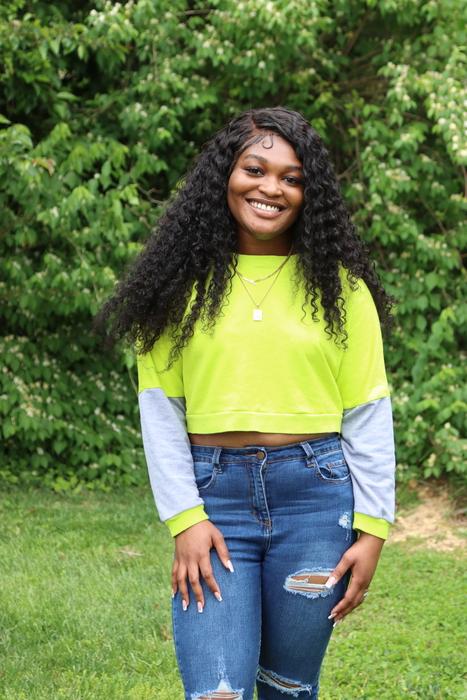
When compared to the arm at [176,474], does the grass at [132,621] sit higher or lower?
lower

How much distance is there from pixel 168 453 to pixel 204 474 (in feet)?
0.31

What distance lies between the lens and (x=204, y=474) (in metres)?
2.25

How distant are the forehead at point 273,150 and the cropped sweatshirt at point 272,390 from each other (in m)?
0.24

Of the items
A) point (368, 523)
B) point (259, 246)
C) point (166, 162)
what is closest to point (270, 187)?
point (259, 246)

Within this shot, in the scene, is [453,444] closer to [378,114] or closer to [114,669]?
[378,114]

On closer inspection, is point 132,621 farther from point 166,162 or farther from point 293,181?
point 166,162

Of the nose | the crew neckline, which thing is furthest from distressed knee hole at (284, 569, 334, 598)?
the nose

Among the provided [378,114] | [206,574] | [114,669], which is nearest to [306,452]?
[206,574]

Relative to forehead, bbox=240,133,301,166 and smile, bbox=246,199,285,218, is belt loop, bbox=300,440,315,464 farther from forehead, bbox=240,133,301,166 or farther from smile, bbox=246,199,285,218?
forehead, bbox=240,133,301,166

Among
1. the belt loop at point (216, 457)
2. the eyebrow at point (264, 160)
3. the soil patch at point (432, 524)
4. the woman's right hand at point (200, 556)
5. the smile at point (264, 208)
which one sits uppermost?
the eyebrow at point (264, 160)

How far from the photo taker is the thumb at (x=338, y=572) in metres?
2.22

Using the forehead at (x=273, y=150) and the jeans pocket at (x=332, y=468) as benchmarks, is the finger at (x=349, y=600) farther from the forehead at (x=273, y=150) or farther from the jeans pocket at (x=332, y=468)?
the forehead at (x=273, y=150)

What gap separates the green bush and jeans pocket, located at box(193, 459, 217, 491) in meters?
3.92

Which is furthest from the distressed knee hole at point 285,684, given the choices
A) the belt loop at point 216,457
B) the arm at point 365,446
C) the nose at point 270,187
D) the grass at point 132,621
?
the grass at point 132,621
